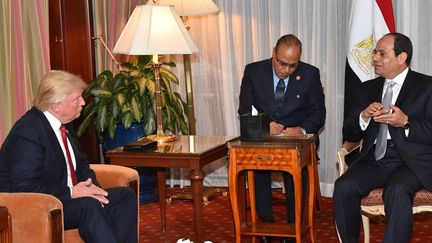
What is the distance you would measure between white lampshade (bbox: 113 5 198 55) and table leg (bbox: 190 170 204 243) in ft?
2.67

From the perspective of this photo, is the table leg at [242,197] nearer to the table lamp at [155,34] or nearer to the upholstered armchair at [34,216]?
the table lamp at [155,34]

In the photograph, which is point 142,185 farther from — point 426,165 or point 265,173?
point 426,165

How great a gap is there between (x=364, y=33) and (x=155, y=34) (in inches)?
73.4

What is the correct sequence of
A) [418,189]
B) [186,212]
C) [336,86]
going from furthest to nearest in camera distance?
[336,86] → [186,212] → [418,189]

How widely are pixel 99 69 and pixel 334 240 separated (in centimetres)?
265

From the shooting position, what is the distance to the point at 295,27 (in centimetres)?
655

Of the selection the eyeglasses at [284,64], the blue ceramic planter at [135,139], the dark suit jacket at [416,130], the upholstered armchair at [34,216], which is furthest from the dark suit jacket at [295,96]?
the upholstered armchair at [34,216]

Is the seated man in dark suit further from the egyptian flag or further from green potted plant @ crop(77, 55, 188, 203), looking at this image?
the egyptian flag

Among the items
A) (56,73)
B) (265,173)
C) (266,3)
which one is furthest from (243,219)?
(266,3)

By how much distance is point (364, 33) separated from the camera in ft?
19.3

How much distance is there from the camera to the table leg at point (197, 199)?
4.76 meters

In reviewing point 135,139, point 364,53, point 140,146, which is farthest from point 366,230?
point 135,139

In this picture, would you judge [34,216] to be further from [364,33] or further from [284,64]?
[364,33]

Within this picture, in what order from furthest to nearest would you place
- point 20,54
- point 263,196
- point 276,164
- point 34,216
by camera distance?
point 20,54
point 263,196
point 276,164
point 34,216
